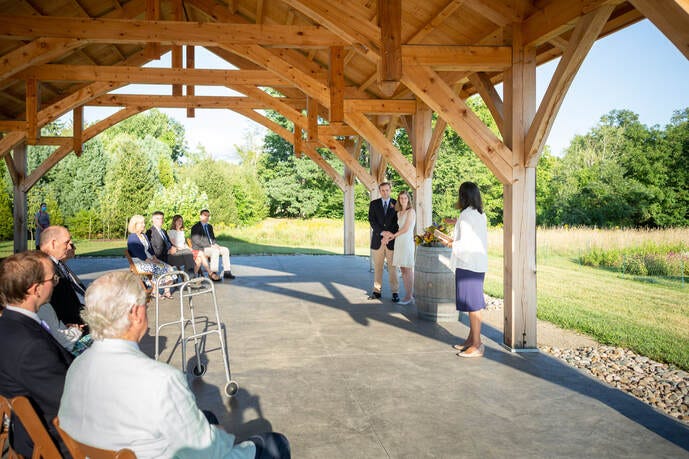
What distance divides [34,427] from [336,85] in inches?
242

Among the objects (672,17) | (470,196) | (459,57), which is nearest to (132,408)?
(672,17)

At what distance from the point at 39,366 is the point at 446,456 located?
2.00 metres

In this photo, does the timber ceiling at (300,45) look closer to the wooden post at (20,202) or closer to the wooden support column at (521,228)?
the wooden support column at (521,228)

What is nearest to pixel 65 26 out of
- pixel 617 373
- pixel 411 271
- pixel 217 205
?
pixel 411 271

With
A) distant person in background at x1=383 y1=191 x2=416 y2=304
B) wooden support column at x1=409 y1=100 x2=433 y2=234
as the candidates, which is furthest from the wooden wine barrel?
wooden support column at x1=409 y1=100 x2=433 y2=234

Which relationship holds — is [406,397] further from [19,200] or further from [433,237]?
[19,200]

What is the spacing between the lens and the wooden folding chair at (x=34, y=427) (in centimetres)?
157

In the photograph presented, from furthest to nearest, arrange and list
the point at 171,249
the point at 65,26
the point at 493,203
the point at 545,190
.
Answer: the point at 545,190, the point at 493,203, the point at 171,249, the point at 65,26

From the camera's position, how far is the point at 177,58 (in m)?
9.92

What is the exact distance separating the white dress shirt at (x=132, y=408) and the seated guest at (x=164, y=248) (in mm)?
6422

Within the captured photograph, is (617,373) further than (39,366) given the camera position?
Yes

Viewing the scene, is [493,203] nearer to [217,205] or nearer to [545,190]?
[545,190]

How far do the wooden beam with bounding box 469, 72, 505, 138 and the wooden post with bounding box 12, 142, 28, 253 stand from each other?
1160cm

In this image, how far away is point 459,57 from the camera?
5.36m
